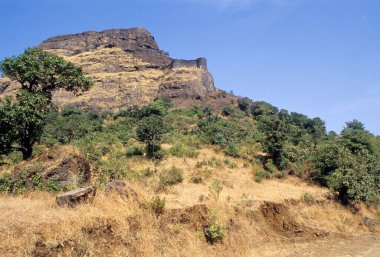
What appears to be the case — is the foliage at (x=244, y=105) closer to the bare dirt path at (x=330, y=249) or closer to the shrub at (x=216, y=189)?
the shrub at (x=216, y=189)

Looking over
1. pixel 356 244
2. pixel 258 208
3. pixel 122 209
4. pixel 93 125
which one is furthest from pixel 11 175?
pixel 93 125

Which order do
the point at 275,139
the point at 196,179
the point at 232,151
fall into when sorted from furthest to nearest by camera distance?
the point at 232,151 < the point at 275,139 < the point at 196,179

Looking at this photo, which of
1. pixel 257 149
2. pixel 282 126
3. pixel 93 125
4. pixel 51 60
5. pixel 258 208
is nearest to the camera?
pixel 258 208

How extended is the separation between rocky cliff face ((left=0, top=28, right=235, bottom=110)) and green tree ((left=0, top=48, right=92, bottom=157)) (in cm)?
3721

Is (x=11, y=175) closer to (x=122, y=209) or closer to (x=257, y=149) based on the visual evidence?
(x=122, y=209)

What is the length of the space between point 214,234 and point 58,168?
18.9 ft

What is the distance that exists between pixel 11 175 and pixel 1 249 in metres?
5.62

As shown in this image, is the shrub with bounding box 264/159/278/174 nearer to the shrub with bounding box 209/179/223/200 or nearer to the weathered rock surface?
the shrub with bounding box 209/179/223/200

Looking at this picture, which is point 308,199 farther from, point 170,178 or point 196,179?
point 170,178

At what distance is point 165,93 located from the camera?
5653cm

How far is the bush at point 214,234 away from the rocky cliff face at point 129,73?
41.6 meters

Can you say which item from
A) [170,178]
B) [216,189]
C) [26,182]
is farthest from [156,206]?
[170,178]

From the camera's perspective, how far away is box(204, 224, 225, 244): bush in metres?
10.0

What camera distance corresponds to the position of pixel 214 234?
10.0 meters
